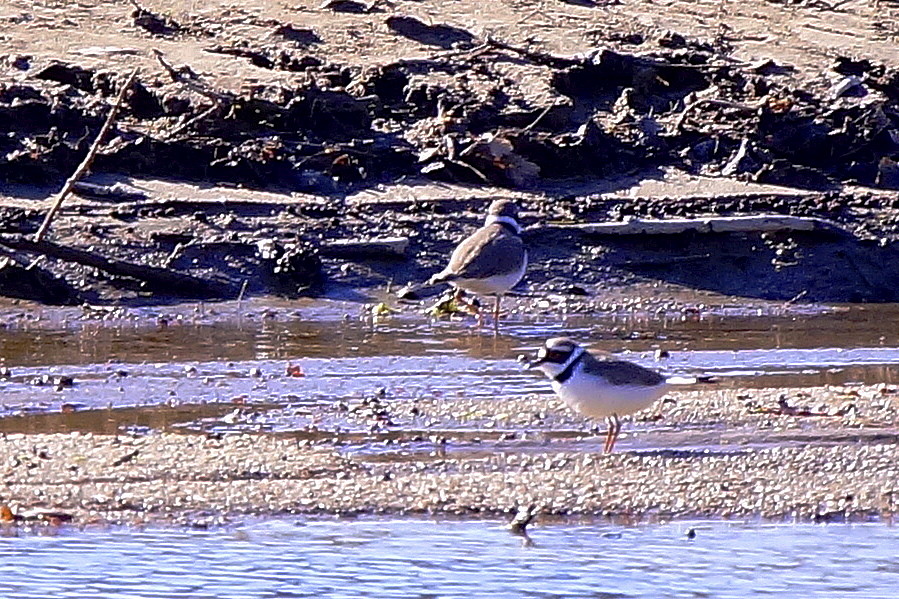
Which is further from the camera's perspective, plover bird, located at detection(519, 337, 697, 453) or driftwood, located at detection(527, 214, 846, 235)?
driftwood, located at detection(527, 214, 846, 235)

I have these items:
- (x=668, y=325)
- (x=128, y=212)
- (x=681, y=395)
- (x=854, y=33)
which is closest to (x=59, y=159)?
(x=128, y=212)

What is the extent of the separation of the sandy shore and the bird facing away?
0.20m

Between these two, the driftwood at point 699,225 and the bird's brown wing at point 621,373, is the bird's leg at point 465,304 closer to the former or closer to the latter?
the driftwood at point 699,225

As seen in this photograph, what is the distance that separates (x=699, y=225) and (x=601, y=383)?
5.38 meters

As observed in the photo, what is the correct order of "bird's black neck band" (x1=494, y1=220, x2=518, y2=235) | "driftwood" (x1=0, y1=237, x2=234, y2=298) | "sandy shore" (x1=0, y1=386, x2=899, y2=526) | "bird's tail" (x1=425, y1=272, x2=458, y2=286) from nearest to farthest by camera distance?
1. "sandy shore" (x1=0, y1=386, x2=899, y2=526)
2. "driftwood" (x1=0, y1=237, x2=234, y2=298)
3. "bird's tail" (x1=425, y1=272, x2=458, y2=286)
4. "bird's black neck band" (x1=494, y1=220, x2=518, y2=235)

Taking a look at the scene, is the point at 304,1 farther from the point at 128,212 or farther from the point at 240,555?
the point at 240,555

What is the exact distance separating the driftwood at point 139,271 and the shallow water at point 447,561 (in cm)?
512

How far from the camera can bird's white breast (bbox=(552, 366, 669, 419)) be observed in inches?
372

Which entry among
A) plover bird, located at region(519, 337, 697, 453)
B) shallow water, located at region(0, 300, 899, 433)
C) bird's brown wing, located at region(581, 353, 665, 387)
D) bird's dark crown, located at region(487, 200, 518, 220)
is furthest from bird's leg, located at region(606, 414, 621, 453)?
bird's dark crown, located at region(487, 200, 518, 220)

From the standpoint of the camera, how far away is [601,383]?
9.47 metres

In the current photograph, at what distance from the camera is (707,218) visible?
14.8m

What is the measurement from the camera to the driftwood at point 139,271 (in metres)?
13.1

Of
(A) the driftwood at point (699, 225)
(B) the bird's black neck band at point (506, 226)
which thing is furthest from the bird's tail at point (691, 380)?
(A) the driftwood at point (699, 225)

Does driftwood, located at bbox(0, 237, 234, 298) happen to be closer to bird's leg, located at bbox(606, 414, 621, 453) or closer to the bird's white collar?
the bird's white collar
